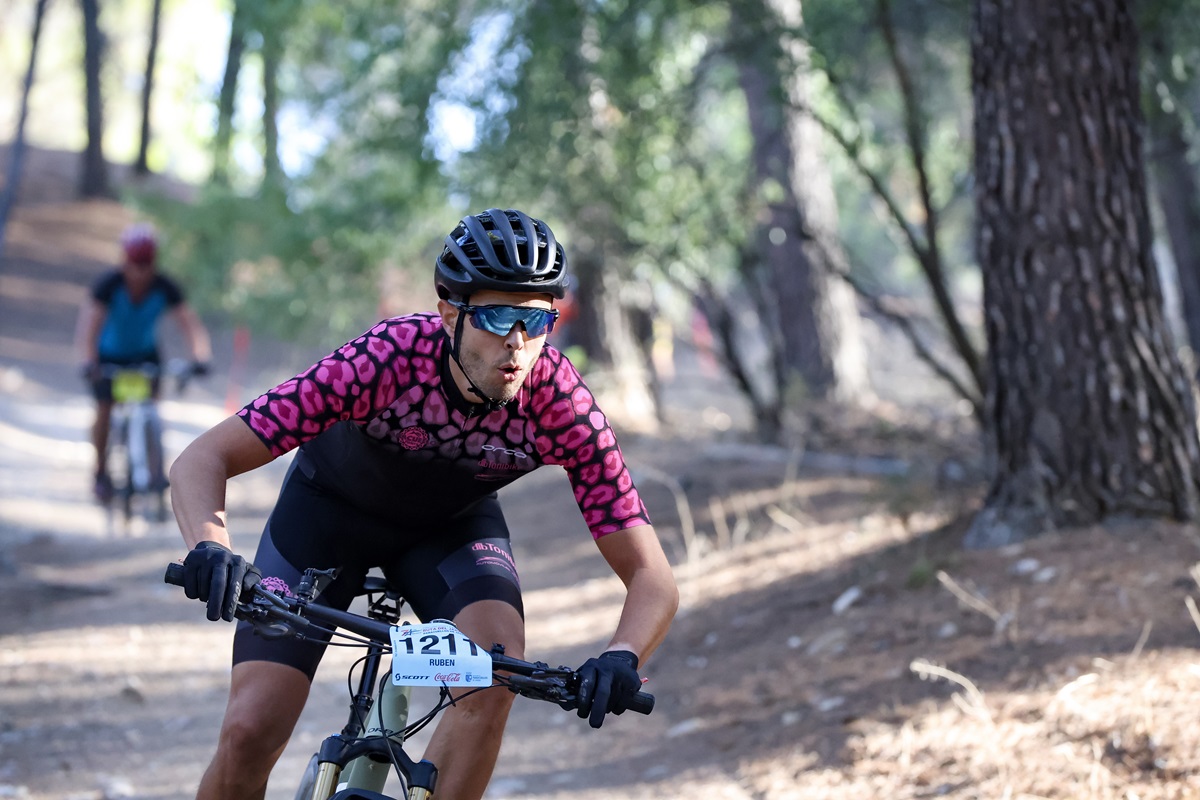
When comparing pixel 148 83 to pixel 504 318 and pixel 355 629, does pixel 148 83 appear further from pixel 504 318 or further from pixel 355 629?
pixel 355 629

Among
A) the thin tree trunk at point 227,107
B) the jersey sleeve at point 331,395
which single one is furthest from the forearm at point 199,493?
the thin tree trunk at point 227,107

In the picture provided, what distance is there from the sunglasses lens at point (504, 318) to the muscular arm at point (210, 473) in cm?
66

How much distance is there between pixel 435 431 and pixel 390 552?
450 millimetres

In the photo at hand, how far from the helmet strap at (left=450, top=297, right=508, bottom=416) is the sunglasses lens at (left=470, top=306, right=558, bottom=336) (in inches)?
2.7

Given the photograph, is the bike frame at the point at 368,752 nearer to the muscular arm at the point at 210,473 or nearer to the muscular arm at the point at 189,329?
the muscular arm at the point at 210,473

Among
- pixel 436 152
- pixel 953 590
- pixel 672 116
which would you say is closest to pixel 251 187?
pixel 436 152

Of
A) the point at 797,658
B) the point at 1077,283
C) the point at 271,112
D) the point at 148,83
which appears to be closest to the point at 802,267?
the point at 1077,283

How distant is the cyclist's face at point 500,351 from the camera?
3.43 m

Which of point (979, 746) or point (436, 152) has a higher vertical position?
point (436, 152)

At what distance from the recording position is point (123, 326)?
1127 centimetres

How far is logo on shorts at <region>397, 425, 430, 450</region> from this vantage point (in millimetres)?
3717

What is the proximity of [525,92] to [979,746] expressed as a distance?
7633 millimetres

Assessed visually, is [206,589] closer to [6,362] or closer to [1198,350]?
[1198,350]

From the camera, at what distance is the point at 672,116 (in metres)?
12.1
